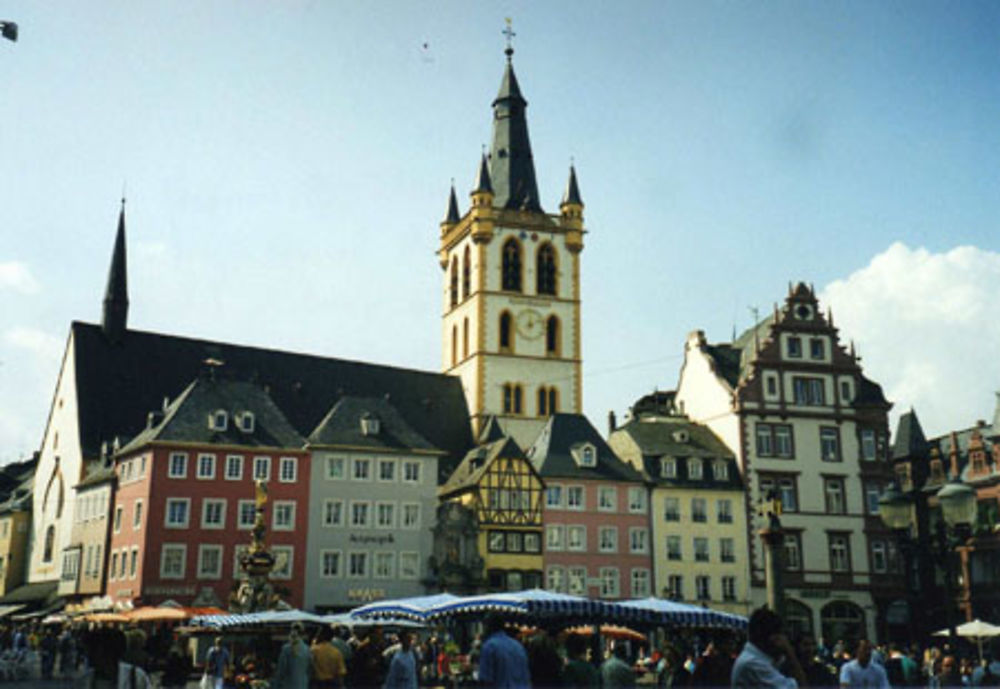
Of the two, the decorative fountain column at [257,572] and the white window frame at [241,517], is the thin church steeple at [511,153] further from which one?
the decorative fountain column at [257,572]

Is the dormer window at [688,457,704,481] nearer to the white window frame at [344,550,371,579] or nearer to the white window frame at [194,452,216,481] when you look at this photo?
the white window frame at [344,550,371,579]

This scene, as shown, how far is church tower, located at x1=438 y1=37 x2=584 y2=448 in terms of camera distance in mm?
76750

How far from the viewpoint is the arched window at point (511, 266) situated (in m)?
79.8

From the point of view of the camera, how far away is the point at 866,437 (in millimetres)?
64438

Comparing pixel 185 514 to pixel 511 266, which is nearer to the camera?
pixel 185 514

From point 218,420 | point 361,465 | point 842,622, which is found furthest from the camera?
point 842,622

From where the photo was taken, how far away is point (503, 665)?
11336 mm

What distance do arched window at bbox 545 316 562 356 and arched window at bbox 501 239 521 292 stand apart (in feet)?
11.2

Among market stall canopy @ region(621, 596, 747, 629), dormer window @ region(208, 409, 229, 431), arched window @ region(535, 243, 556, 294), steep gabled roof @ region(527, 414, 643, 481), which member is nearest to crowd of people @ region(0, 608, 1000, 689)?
market stall canopy @ region(621, 596, 747, 629)

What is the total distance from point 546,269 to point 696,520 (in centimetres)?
2642

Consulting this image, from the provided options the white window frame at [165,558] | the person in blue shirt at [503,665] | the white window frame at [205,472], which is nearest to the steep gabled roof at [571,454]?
the white window frame at [205,472]

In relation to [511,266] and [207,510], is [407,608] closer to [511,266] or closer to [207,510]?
[207,510]

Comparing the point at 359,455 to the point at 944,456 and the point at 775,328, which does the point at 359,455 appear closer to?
the point at 775,328

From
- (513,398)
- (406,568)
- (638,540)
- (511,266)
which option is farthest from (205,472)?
(511,266)
